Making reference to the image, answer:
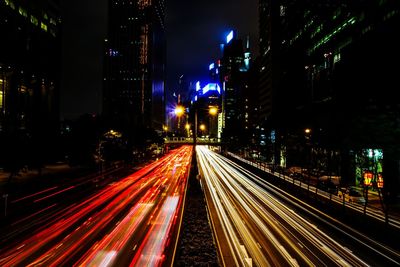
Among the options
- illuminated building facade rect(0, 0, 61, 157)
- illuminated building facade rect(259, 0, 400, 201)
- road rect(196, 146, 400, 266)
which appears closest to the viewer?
road rect(196, 146, 400, 266)

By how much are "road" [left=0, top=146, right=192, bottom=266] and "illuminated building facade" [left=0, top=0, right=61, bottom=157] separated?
33.8m

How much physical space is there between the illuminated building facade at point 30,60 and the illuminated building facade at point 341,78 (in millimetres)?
44278

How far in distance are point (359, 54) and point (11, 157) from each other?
3333 centimetres

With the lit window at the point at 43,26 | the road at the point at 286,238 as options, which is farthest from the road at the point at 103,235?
the lit window at the point at 43,26

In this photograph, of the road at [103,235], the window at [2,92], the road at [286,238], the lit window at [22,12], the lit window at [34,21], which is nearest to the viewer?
the road at [103,235]

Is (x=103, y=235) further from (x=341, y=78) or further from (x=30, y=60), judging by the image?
(x=30, y=60)

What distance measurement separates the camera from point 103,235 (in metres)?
20.7

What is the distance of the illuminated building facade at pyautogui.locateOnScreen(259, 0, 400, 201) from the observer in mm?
28047

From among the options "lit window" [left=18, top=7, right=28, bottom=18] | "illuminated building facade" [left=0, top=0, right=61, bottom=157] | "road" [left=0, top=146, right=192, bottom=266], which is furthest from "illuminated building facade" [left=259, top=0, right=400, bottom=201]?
"lit window" [left=18, top=7, right=28, bottom=18]

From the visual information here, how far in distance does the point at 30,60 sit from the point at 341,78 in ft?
227

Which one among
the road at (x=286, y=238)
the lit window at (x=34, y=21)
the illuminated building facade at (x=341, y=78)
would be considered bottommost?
the road at (x=286, y=238)

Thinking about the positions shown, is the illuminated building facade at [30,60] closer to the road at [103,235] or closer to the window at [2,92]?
the window at [2,92]

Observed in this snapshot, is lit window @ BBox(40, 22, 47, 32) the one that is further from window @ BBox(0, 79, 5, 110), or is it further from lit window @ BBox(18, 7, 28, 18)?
window @ BBox(0, 79, 5, 110)

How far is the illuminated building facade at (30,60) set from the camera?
68.9 meters
